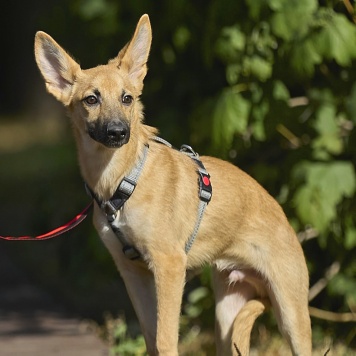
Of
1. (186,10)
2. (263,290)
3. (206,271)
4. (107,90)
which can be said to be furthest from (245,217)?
(186,10)

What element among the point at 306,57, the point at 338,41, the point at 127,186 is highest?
the point at 338,41

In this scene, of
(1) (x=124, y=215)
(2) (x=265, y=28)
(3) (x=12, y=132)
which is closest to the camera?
(1) (x=124, y=215)

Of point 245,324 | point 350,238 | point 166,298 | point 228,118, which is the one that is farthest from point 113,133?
point 350,238

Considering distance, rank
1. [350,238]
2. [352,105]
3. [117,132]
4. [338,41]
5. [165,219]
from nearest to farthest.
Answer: [117,132], [165,219], [338,41], [352,105], [350,238]

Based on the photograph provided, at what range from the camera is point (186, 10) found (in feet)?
23.7

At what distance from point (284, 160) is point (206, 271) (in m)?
1.01

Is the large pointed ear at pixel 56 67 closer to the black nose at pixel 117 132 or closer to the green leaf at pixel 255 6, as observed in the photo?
the black nose at pixel 117 132

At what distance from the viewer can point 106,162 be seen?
557cm

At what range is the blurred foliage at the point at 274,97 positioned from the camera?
6531 millimetres

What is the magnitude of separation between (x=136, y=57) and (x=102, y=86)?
1.12 ft

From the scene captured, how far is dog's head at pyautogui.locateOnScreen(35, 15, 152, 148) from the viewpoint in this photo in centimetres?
541

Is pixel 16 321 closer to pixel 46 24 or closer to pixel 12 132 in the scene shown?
pixel 46 24

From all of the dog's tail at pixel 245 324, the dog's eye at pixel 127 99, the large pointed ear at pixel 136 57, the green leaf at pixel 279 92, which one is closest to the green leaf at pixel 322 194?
the green leaf at pixel 279 92

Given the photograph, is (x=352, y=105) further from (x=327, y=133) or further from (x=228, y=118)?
(x=228, y=118)
